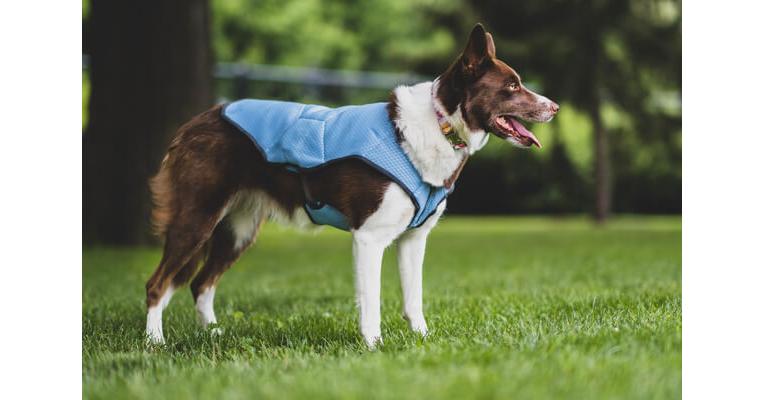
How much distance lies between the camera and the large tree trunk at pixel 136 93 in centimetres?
990

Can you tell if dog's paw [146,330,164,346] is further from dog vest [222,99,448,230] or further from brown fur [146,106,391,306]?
dog vest [222,99,448,230]

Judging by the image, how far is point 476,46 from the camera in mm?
4023

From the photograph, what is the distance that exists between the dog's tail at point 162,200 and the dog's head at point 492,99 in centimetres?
166

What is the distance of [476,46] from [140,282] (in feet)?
14.7

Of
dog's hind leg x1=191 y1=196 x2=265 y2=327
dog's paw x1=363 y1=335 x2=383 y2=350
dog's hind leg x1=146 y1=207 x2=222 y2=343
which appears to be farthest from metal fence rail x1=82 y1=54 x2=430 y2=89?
dog's paw x1=363 y1=335 x2=383 y2=350

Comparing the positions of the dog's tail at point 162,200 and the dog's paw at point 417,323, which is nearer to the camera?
the dog's paw at point 417,323

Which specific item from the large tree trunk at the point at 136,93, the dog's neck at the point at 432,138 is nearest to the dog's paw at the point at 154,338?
the dog's neck at the point at 432,138

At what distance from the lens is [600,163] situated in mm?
16484

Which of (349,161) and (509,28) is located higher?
(509,28)

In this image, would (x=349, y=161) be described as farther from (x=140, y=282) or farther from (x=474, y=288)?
(x=140, y=282)

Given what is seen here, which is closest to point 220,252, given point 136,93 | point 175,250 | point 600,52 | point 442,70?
point 175,250

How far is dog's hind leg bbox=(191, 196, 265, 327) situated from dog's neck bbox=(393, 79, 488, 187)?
1203 mm

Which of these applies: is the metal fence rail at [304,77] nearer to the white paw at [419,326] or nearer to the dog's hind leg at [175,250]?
the dog's hind leg at [175,250]
